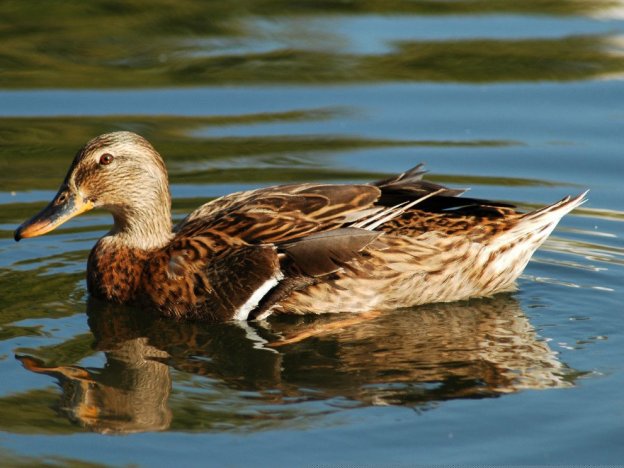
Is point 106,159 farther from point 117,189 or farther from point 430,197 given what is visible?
point 430,197

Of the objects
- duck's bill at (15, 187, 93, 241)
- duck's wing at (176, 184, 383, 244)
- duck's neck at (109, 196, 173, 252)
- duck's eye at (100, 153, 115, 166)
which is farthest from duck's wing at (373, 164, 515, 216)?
duck's bill at (15, 187, 93, 241)

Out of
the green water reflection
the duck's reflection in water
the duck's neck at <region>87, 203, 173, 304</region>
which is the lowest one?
the duck's reflection in water

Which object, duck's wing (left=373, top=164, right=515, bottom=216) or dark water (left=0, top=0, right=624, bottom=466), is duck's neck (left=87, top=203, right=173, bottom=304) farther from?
duck's wing (left=373, top=164, right=515, bottom=216)

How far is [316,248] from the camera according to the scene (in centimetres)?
921

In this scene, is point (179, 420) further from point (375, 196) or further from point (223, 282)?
point (375, 196)

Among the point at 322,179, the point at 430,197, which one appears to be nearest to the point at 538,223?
the point at 430,197

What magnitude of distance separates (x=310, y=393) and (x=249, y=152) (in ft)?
17.2

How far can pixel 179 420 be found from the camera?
24.5ft

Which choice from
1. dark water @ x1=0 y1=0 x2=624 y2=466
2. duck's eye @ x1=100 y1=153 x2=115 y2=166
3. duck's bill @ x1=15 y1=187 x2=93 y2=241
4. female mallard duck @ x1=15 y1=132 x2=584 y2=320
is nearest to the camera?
dark water @ x1=0 y1=0 x2=624 y2=466

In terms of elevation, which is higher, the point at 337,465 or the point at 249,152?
the point at 249,152

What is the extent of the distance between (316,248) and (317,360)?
0.96 m

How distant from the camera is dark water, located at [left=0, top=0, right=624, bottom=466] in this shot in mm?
7324

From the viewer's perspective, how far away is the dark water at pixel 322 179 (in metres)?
7.32

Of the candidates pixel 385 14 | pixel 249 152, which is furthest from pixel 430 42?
pixel 249 152
